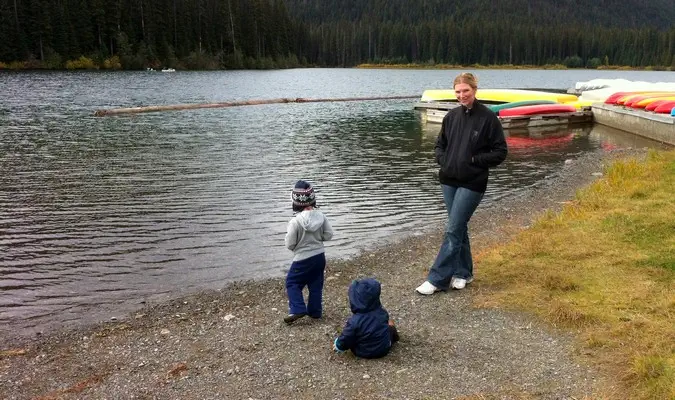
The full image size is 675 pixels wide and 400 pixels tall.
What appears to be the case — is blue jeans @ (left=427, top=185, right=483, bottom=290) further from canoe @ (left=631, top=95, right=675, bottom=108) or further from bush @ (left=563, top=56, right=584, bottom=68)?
bush @ (left=563, top=56, right=584, bottom=68)

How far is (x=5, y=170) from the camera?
20719 mm

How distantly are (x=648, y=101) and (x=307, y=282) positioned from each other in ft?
96.4

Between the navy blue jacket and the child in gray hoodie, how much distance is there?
109cm

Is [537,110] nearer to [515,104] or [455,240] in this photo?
[515,104]

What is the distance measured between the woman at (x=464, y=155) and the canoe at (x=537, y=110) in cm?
2932

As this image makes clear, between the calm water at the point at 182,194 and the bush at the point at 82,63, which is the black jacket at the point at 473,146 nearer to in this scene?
the calm water at the point at 182,194

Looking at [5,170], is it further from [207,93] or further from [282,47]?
[282,47]

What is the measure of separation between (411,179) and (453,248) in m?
12.4

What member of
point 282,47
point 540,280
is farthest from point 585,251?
point 282,47

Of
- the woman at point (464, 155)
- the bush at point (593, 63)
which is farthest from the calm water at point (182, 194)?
the bush at point (593, 63)

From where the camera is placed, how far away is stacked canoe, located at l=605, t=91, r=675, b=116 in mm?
28325

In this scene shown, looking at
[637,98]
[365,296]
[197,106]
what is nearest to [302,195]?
[365,296]

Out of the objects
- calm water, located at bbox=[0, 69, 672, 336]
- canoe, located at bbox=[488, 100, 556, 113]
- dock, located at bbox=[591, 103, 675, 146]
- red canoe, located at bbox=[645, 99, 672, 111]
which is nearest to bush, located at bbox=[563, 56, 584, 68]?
dock, located at bbox=[591, 103, 675, 146]

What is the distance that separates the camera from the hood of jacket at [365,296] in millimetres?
6383
